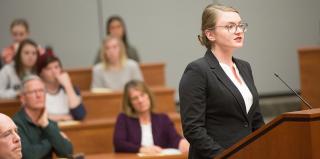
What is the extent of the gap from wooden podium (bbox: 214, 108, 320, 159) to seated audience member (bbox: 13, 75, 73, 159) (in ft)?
7.02

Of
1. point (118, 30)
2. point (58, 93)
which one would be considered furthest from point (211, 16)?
point (118, 30)

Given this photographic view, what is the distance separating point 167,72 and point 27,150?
2807mm

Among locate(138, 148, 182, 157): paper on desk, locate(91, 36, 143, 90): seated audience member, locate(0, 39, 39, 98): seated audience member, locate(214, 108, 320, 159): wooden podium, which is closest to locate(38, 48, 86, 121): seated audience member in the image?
locate(0, 39, 39, 98): seated audience member

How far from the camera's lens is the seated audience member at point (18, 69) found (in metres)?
5.06

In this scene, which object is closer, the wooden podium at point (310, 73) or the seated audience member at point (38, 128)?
the seated audience member at point (38, 128)

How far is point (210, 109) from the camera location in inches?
86.6

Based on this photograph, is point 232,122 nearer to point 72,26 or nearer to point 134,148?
point 134,148

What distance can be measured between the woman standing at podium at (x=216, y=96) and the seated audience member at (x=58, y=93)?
2708 mm

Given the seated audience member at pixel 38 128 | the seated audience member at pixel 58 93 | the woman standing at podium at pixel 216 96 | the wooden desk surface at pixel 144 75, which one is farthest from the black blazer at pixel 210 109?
the wooden desk surface at pixel 144 75

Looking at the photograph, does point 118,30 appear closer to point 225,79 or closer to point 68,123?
point 68,123

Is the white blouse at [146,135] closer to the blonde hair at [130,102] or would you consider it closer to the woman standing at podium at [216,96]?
the blonde hair at [130,102]

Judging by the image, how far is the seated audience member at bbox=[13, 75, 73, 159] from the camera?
3.97 metres

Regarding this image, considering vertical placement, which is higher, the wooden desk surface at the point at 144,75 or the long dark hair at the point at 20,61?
the long dark hair at the point at 20,61

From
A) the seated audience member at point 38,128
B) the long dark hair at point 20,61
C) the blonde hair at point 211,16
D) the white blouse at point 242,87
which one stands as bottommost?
the seated audience member at point 38,128
